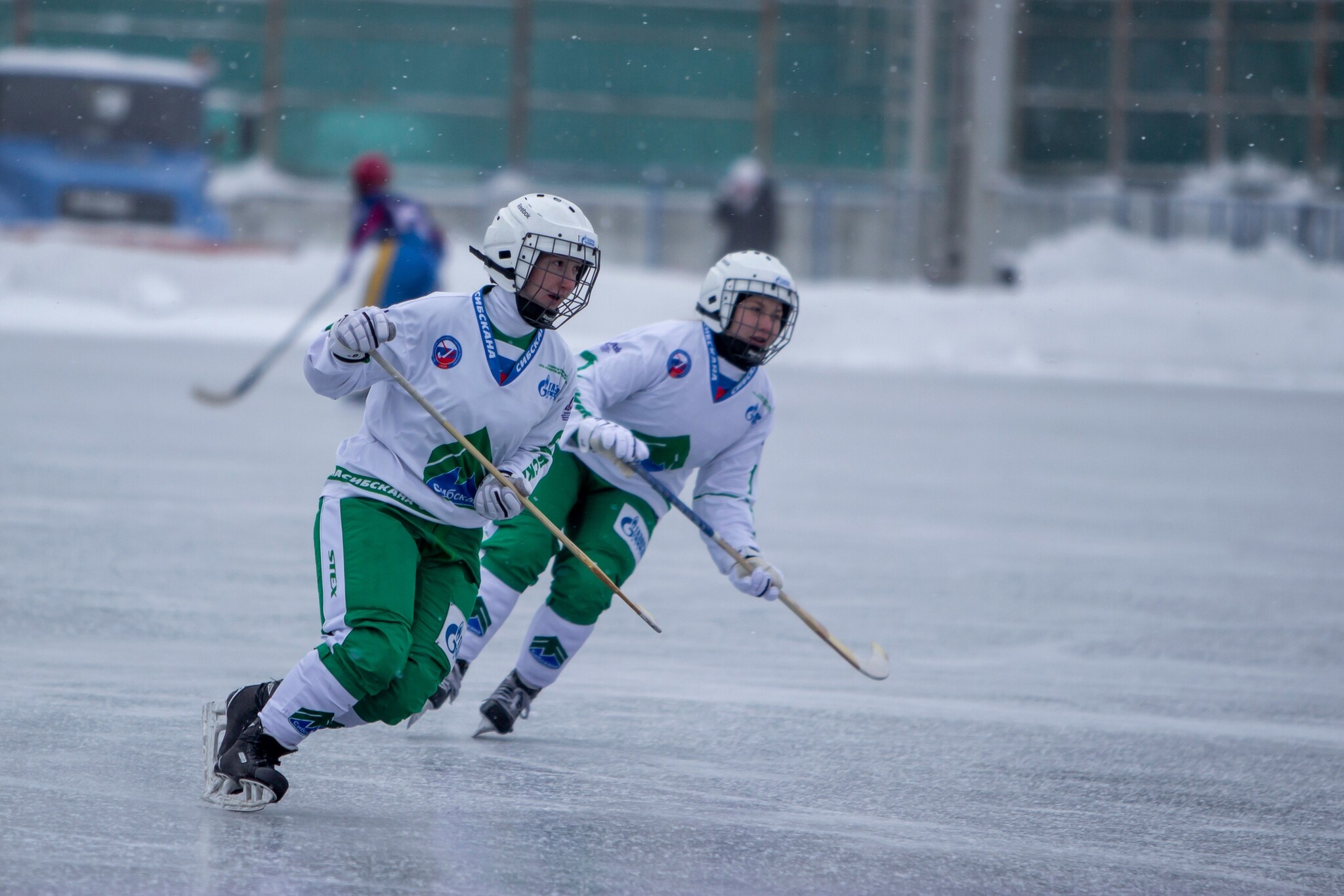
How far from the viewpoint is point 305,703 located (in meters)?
4.15

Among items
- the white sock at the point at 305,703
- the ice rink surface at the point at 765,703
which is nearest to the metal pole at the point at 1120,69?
the ice rink surface at the point at 765,703

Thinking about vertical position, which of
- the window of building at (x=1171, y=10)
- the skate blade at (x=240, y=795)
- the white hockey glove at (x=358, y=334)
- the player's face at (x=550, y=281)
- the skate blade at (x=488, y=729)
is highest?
the window of building at (x=1171, y=10)

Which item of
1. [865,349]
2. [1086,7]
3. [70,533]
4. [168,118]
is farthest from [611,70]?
[70,533]

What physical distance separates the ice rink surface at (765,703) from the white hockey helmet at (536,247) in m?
1.15

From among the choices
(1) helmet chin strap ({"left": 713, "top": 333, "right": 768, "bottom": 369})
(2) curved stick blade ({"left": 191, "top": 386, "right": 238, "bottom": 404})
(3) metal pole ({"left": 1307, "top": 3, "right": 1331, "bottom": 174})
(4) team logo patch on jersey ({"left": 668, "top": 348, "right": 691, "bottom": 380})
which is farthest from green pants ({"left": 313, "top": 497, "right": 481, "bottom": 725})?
(3) metal pole ({"left": 1307, "top": 3, "right": 1331, "bottom": 174})

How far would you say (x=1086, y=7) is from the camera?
31.9 metres

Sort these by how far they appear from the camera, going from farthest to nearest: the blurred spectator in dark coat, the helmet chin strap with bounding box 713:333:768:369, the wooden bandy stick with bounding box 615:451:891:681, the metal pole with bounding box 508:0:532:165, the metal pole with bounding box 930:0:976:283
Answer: the metal pole with bounding box 508:0:532:165, the blurred spectator in dark coat, the metal pole with bounding box 930:0:976:283, the helmet chin strap with bounding box 713:333:768:369, the wooden bandy stick with bounding box 615:451:891:681

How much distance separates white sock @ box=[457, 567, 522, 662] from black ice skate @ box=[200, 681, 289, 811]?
3.20 feet

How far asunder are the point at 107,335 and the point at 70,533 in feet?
34.6

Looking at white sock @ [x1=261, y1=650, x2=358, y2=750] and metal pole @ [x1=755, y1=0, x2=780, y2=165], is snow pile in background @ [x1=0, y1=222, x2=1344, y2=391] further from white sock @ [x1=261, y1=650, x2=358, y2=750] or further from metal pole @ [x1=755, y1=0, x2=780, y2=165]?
white sock @ [x1=261, y1=650, x2=358, y2=750]

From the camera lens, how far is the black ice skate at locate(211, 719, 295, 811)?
4.13 meters

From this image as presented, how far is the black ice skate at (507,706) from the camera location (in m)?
5.13

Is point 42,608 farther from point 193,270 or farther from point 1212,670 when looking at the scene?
point 193,270

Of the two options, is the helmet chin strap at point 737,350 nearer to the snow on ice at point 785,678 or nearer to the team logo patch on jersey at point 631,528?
the team logo patch on jersey at point 631,528
